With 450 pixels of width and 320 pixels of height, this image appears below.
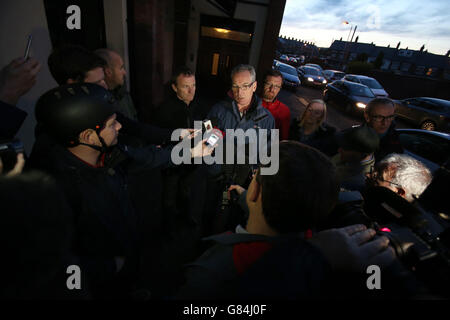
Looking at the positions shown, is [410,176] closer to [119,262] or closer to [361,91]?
[119,262]

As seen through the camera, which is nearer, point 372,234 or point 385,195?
point 372,234

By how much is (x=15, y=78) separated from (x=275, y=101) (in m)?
3.17

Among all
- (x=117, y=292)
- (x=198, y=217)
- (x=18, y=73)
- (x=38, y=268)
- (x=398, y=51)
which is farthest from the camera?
(x=398, y=51)

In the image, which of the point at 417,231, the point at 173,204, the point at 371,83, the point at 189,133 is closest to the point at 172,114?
the point at 189,133

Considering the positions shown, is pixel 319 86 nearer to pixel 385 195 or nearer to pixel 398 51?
pixel 385 195

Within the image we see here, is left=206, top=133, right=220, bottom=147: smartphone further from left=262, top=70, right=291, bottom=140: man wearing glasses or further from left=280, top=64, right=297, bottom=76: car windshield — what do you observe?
left=280, top=64, right=297, bottom=76: car windshield

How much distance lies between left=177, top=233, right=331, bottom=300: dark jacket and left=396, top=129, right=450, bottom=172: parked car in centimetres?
563

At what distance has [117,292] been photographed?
66.7 inches

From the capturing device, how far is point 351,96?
11.6 m

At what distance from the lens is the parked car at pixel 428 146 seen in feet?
15.4

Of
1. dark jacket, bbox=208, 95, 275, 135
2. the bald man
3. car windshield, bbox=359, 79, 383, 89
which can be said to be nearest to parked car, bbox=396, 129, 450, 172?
dark jacket, bbox=208, 95, 275, 135

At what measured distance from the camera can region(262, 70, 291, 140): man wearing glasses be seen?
334 centimetres
